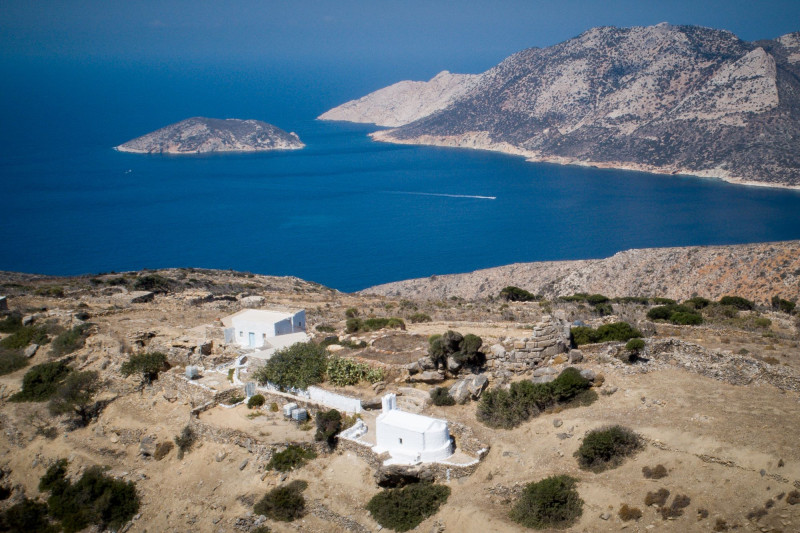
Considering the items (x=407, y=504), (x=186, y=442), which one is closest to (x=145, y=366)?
(x=186, y=442)

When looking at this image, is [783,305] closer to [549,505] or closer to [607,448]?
[607,448]

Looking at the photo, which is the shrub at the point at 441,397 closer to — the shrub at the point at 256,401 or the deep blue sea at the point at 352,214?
the shrub at the point at 256,401

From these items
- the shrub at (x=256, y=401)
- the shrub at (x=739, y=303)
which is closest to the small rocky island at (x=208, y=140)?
the shrub at (x=739, y=303)

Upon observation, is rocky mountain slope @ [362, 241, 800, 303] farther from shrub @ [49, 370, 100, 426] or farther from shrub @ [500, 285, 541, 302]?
shrub @ [49, 370, 100, 426]

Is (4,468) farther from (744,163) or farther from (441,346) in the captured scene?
(744,163)

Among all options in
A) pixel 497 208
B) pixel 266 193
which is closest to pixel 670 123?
pixel 497 208

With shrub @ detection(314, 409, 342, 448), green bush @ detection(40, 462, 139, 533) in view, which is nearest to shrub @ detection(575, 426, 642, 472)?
shrub @ detection(314, 409, 342, 448)
